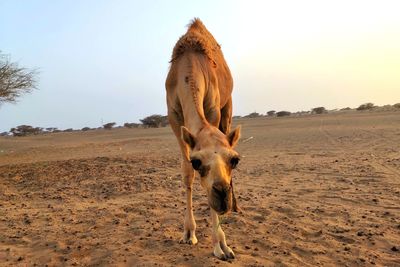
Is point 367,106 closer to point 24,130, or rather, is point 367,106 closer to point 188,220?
point 24,130

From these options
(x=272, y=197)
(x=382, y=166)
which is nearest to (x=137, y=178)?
(x=272, y=197)

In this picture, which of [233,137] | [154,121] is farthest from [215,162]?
[154,121]

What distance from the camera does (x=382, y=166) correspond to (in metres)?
12.0

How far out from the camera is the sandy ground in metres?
5.49

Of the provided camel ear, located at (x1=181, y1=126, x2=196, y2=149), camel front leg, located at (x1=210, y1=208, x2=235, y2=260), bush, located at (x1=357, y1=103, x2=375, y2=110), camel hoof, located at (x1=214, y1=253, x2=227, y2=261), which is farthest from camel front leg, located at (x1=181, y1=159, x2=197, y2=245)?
bush, located at (x1=357, y1=103, x2=375, y2=110)

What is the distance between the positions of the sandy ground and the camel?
1.97 feet

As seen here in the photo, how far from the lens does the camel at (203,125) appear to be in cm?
427

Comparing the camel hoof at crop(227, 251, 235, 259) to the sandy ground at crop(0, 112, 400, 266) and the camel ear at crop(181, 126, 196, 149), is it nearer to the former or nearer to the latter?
the sandy ground at crop(0, 112, 400, 266)

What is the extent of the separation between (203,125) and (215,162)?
915 millimetres

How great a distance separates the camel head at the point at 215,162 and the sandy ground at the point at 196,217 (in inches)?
51.3

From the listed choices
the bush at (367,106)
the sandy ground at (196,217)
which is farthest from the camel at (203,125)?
the bush at (367,106)

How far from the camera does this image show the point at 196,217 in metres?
7.26

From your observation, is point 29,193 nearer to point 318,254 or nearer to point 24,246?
point 24,246

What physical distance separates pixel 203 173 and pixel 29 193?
21.8 feet
